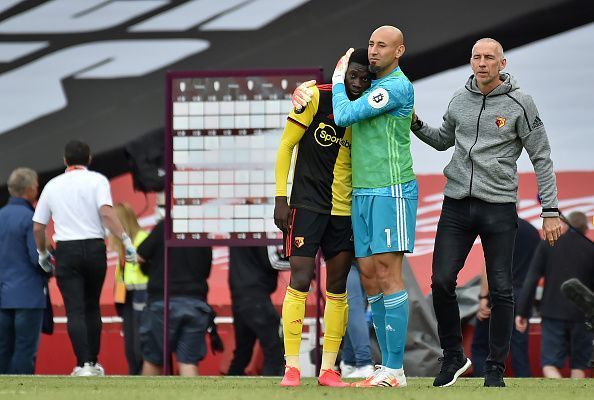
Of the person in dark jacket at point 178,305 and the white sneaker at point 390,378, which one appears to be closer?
the white sneaker at point 390,378

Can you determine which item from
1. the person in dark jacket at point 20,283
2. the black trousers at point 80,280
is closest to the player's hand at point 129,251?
the black trousers at point 80,280

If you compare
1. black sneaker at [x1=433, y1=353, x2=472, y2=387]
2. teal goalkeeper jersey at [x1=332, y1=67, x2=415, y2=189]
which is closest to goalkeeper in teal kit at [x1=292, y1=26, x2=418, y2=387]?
teal goalkeeper jersey at [x1=332, y1=67, x2=415, y2=189]

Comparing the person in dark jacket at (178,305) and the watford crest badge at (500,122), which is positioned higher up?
the watford crest badge at (500,122)

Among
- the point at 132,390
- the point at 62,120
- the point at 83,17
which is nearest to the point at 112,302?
the point at 62,120

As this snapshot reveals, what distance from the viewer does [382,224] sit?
6.92m

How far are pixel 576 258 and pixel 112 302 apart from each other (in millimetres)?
3477

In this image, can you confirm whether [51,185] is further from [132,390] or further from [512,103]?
[512,103]

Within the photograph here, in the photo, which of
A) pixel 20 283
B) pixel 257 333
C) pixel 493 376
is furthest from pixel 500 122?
pixel 20 283

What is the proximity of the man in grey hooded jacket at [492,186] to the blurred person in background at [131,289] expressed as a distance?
4243 millimetres

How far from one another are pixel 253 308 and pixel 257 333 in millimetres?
190

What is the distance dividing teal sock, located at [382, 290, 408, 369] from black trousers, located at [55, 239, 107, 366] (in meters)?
3.00

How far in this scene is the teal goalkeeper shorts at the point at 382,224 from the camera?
Answer: 6922 millimetres

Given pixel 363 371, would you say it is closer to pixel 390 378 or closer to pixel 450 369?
pixel 450 369

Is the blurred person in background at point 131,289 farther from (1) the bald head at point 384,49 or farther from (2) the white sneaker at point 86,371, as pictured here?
(1) the bald head at point 384,49
